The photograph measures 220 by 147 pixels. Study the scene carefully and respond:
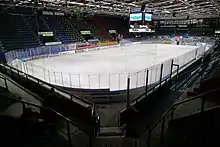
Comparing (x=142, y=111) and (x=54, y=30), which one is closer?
(x=142, y=111)

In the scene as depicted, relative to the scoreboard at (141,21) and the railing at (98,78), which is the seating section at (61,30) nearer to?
the scoreboard at (141,21)

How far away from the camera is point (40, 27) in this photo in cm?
2283

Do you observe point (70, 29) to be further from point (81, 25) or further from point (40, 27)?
point (40, 27)

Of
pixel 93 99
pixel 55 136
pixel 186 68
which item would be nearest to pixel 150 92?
pixel 93 99

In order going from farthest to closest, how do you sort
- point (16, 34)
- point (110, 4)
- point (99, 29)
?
point (99, 29)
point (110, 4)
point (16, 34)

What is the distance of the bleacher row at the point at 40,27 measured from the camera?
19.2 metres

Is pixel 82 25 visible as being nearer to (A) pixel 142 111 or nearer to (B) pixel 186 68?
(B) pixel 186 68


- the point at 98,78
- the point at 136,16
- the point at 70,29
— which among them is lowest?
the point at 98,78

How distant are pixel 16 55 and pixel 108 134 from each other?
1211 cm

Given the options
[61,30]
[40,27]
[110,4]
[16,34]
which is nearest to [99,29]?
[61,30]

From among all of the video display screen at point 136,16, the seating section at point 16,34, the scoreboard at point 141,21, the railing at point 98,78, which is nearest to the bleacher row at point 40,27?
the seating section at point 16,34

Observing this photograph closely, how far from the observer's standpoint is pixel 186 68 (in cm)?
1139

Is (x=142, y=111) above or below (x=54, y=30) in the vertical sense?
below

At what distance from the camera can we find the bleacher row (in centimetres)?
1920
